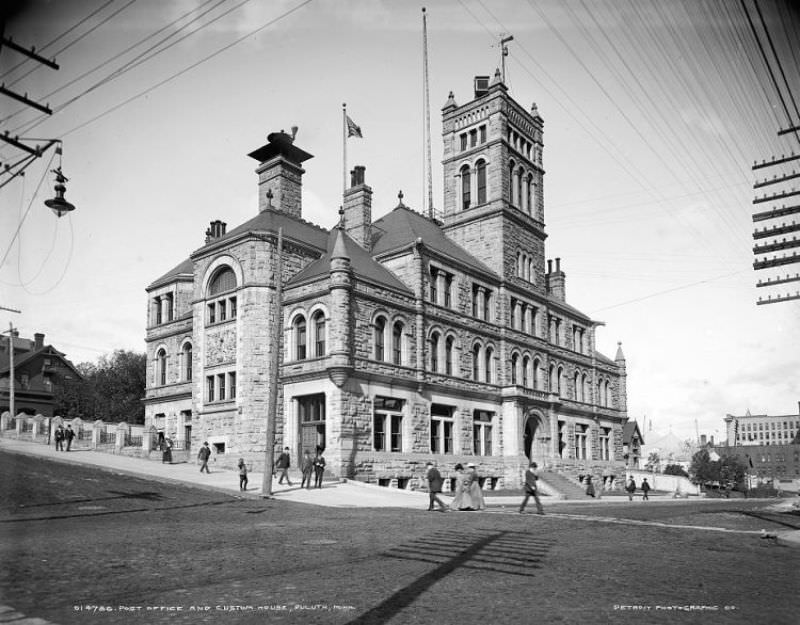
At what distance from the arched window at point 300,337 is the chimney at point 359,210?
7.48m

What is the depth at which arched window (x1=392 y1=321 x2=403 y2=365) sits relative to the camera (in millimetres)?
36562

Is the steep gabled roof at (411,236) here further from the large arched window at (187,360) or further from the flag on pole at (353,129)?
the large arched window at (187,360)

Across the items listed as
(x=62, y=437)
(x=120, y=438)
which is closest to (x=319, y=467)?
(x=120, y=438)

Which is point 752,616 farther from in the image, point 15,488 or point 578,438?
point 578,438

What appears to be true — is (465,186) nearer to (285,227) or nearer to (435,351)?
(435,351)

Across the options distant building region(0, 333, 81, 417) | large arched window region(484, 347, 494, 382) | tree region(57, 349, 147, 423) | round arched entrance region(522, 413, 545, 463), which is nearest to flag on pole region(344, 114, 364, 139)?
large arched window region(484, 347, 494, 382)

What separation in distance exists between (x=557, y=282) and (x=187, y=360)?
30023 millimetres

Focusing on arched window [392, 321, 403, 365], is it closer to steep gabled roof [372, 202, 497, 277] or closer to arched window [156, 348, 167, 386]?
steep gabled roof [372, 202, 497, 277]

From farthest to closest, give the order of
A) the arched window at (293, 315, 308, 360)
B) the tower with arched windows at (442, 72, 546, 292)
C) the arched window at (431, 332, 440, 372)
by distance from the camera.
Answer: the tower with arched windows at (442, 72, 546, 292), the arched window at (431, 332, 440, 372), the arched window at (293, 315, 308, 360)

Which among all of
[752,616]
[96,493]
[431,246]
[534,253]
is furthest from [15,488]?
[534,253]

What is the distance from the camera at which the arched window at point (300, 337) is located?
35.4 m

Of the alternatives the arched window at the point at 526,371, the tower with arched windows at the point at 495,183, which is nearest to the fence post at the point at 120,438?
the tower with arched windows at the point at 495,183

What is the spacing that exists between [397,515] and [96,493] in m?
9.52

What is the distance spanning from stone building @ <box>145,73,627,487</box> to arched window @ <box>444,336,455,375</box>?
0.44 feet
